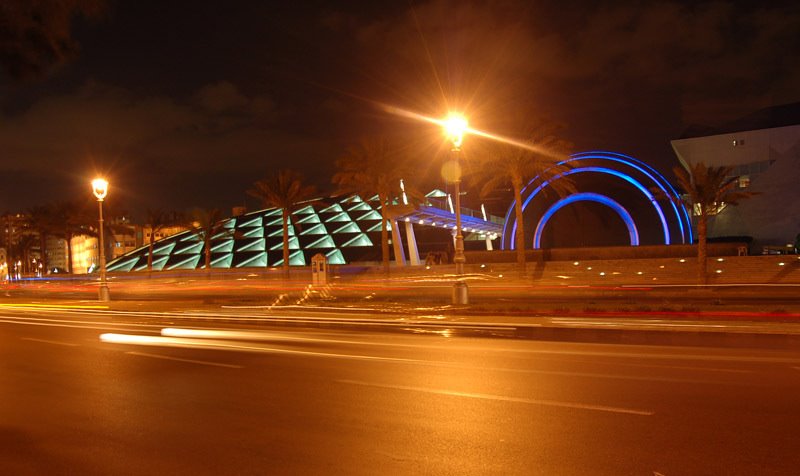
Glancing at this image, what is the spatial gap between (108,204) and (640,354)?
217 feet

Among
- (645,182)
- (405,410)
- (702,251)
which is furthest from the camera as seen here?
(645,182)

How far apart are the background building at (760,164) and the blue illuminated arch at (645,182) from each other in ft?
19.3

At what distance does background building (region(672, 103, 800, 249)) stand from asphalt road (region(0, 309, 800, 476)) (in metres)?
37.0

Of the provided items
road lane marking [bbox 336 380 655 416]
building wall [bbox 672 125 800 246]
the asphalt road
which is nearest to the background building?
building wall [bbox 672 125 800 246]

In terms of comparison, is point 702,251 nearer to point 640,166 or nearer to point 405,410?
point 640,166

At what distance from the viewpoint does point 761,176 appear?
48.6m

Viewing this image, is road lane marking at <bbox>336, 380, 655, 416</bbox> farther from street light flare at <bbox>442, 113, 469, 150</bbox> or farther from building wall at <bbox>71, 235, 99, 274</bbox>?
building wall at <bbox>71, 235, 99, 274</bbox>

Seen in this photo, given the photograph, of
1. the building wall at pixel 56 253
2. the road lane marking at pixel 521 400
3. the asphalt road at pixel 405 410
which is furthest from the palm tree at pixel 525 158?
the building wall at pixel 56 253

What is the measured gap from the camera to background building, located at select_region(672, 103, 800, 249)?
154 ft

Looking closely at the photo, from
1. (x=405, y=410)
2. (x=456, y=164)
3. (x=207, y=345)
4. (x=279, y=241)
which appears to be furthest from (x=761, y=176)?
(x=405, y=410)

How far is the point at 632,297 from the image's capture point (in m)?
25.3

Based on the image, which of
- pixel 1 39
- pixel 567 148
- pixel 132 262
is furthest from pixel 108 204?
pixel 1 39

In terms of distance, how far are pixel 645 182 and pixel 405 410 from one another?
43429mm

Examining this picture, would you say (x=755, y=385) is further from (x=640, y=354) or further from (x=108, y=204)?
(x=108, y=204)
